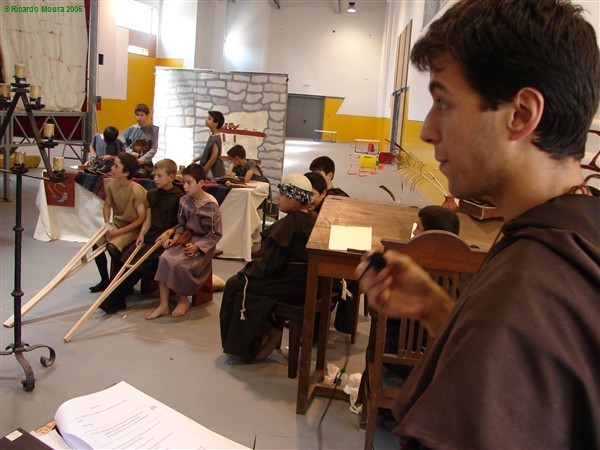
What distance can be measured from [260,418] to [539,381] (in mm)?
2465

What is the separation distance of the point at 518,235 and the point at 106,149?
6372 mm

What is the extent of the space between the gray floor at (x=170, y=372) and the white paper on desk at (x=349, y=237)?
0.95 meters

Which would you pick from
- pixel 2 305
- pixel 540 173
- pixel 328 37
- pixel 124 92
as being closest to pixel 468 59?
pixel 540 173

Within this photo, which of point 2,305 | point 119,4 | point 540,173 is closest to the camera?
point 540,173

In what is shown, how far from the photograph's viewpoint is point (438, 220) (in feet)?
9.11

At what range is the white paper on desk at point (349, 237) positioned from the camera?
2750mm

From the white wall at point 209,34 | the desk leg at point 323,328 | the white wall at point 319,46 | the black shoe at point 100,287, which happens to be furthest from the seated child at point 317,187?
the white wall at point 319,46

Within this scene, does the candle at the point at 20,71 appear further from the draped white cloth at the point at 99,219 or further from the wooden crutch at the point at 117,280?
the draped white cloth at the point at 99,219

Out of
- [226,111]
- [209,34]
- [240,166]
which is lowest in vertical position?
[240,166]

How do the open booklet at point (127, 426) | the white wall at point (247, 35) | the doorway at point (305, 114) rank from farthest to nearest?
the doorway at point (305, 114) < the white wall at point (247, 35) < the open booklet at point (127, 426)

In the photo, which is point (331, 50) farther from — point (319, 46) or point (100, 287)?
point (100, 287)

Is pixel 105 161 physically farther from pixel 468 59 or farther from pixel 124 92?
pixel 124 92

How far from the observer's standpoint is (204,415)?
112 inches

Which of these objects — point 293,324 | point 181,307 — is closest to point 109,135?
point 181,307
